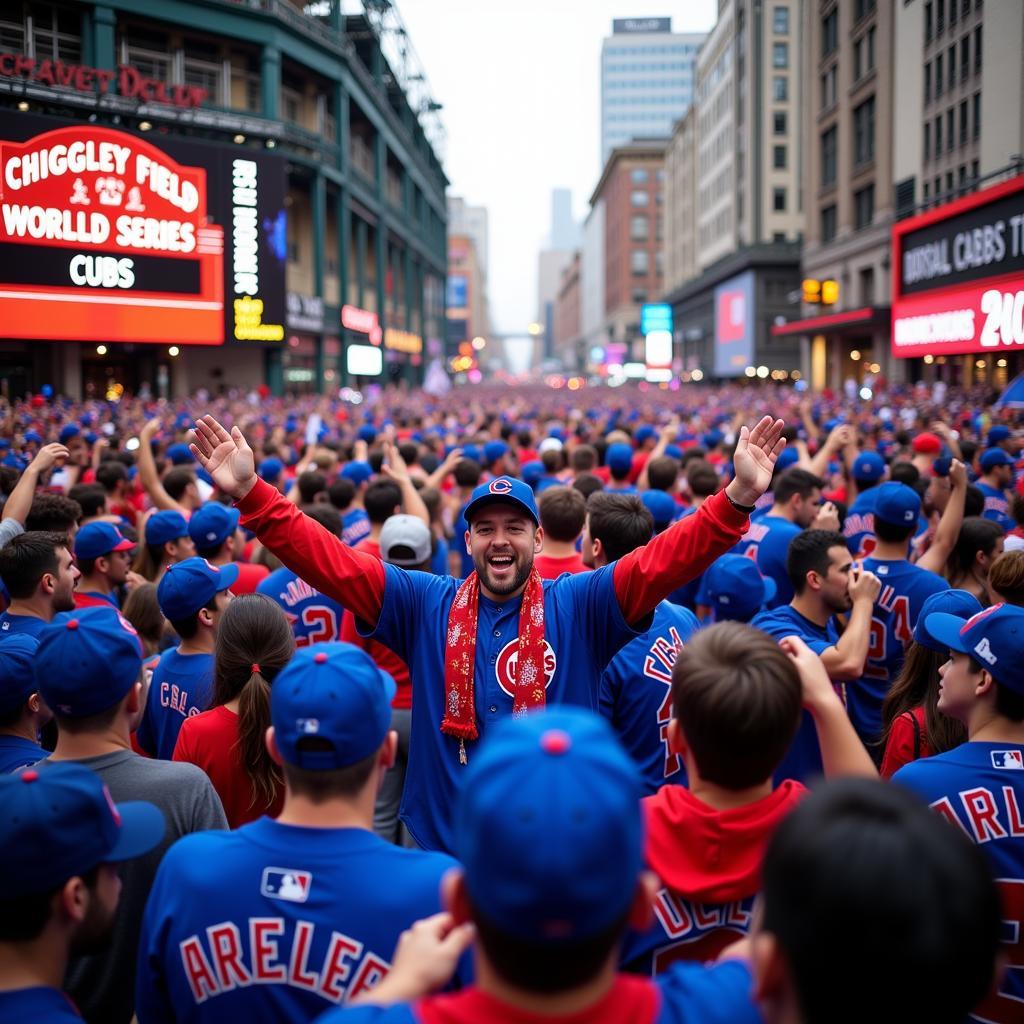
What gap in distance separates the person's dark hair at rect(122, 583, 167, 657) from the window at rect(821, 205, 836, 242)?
49858 millimetres

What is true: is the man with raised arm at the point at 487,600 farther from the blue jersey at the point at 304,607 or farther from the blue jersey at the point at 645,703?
the blue jersey at the point at 304,607

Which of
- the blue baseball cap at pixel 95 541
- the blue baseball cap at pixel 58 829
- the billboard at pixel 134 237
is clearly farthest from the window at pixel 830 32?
the blue baseball cap at pixel 58 829

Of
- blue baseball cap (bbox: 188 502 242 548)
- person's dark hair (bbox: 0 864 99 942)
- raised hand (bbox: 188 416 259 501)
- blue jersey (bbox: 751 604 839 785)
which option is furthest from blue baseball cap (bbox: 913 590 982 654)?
blue baseball cap (bbox: 188 502 242 548)

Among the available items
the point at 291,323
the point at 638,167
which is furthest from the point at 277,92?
the point at 638,167

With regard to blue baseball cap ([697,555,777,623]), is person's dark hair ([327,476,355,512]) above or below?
above

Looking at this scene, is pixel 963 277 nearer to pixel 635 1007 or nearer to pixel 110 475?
pixel 110 475

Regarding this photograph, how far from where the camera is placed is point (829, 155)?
4872cm

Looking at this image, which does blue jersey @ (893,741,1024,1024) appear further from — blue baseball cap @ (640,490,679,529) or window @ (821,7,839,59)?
window @ (821,7,839,59)

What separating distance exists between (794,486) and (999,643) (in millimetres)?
4329

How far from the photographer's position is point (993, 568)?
4496mm

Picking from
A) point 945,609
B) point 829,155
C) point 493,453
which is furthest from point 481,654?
point 829,155

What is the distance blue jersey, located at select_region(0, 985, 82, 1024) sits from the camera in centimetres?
197

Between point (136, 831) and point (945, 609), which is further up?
point (945, 609)

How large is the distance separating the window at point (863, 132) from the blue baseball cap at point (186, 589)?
45.2 meters
